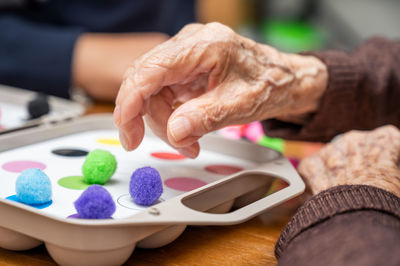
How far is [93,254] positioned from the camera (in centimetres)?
42

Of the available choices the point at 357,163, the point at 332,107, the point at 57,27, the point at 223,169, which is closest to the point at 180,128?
the point at 223,169

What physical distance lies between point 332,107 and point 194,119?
1.15 ft

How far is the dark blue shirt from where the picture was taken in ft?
4.21

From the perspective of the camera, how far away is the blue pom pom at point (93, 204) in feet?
1.42

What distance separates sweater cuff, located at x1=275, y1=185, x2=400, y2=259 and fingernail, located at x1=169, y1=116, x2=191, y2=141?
6.5 inches

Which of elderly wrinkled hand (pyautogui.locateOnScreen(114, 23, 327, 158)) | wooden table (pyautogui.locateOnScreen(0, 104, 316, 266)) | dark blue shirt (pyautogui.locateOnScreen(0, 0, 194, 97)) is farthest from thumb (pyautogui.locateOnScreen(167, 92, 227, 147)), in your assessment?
dark blue shirt (pyautogui.locateOnScreen(0, 0, 194, 97))

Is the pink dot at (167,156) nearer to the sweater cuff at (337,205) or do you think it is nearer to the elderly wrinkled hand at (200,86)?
the elderly wrinkled hand at (200,86)

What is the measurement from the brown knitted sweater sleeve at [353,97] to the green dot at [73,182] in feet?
1.25

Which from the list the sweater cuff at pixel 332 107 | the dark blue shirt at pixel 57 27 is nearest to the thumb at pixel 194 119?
the sweater cuff at pixel 332 107

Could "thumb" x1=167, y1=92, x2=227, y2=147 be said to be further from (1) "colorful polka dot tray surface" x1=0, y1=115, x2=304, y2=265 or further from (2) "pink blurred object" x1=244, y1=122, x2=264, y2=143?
(2) "pink blurred object" x1=244, y1=122, x2=264, y2=143

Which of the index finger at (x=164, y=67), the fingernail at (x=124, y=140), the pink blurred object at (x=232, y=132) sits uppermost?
the index finger at (x=164, y=67)

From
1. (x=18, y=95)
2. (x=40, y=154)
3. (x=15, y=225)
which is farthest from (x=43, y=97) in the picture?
(x=15, y=225)

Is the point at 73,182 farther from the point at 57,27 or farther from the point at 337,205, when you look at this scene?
the point at 57,27

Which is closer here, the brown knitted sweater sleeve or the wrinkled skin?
the wrinkled skin
